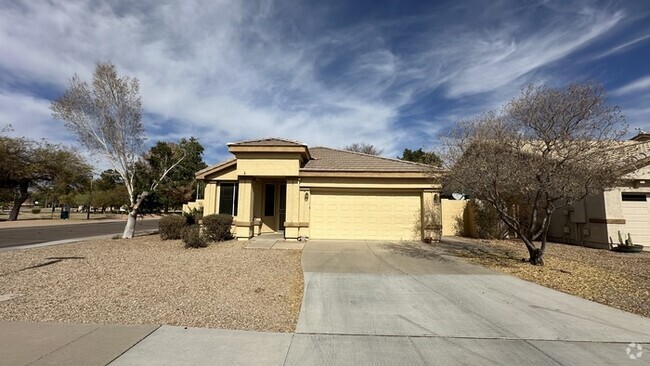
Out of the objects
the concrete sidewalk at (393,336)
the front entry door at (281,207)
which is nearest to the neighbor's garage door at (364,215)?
the front entry door at (281,207)

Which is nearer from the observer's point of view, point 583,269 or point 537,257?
point 583,269

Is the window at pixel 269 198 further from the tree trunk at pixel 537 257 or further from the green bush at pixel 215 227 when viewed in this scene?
the tree trunk at pixel 537 257

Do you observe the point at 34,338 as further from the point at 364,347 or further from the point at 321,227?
the point at 321,227

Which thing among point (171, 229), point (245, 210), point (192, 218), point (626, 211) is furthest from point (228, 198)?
point (626, 211)

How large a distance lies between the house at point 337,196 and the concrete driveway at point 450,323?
19.6 feet

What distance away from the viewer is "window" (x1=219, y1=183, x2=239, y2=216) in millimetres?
16039

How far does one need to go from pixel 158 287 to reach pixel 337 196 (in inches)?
361

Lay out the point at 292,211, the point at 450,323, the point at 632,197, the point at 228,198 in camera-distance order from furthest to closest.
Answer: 1. the point at 228,198
2. the point at 292,211
3. the point at 632,197
4. the point at 450,323

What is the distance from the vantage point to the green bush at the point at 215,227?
13969 mm

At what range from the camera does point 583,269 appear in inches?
379

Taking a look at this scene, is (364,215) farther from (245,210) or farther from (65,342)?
(65,342)

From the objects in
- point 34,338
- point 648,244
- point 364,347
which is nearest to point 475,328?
point 364,347

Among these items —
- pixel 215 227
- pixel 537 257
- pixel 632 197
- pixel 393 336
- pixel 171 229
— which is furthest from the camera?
pixel 171 229

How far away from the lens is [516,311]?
5980 mm
